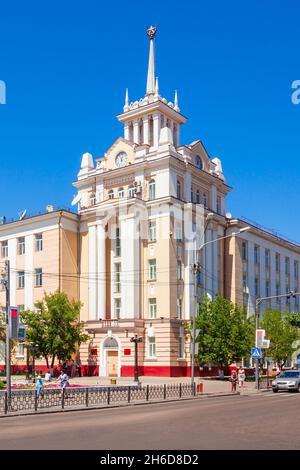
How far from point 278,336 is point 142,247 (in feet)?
52.8

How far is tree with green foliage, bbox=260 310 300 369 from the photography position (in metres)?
59.5

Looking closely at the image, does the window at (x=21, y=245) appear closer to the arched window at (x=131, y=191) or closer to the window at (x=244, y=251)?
the arched window at (x=131, y=191)

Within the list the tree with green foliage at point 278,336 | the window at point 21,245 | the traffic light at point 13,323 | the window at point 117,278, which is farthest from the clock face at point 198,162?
the traffic light at point 13,323

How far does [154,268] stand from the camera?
56.3 meters

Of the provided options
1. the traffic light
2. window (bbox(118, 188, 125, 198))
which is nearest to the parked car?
the traffic light

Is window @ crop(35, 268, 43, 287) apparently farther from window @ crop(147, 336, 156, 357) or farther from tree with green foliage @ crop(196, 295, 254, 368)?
tree with green foliage @ crop(196, 295, 254, 368)

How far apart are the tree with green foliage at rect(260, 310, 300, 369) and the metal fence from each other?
2715 cm

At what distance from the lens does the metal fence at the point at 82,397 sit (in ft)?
81.1

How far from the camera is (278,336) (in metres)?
59.5

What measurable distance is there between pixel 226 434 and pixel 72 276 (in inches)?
1826

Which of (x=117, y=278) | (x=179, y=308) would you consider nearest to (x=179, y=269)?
(x=179, y=308)

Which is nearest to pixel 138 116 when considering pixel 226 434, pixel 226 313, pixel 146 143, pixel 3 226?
pixel 146 143

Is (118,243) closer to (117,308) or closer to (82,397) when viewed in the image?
(117,308)
